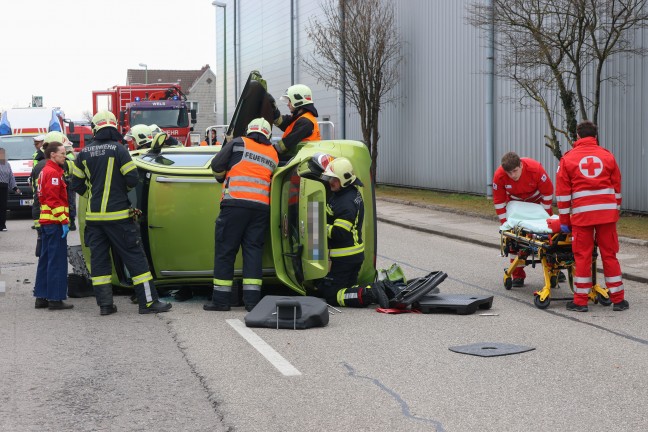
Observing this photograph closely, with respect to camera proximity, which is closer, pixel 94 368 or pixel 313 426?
pixel 313 426

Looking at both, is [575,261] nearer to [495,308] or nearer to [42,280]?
[495,308]

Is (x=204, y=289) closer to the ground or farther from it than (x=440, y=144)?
closer to the ground

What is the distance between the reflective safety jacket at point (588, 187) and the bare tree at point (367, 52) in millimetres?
21870

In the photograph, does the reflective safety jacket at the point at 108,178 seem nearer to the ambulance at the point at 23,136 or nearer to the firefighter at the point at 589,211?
the firefighter at the point at 589,211

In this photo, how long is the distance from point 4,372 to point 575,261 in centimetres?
547

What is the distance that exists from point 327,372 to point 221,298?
9.74 feet

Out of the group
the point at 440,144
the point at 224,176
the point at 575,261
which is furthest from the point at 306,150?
the point at 440,144

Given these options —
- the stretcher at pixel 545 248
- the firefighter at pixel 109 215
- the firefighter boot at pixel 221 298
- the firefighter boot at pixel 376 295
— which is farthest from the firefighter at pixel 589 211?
the firefighter at pixel 109 215

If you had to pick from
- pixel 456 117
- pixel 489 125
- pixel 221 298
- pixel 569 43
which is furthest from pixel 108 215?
pixel 456 117

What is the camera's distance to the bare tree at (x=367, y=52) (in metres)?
31.4

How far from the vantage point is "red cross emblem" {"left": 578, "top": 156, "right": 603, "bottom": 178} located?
9828mm

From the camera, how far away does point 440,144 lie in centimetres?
2950

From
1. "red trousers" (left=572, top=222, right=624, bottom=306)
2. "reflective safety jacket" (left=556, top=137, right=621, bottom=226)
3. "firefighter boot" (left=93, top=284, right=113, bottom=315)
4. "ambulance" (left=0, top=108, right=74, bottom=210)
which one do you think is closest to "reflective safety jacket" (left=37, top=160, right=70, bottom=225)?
"firefighter boot" (left=93, top=284, right=113, bottom=315)

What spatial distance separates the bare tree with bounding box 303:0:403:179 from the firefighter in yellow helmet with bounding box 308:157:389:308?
21.9 metres
